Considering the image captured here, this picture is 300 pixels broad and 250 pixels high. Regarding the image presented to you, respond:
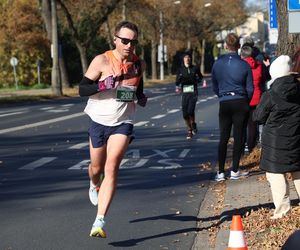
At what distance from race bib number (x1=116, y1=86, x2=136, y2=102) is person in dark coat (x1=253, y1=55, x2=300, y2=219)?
4.00ft

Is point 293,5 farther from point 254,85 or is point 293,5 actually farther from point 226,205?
point 254,85

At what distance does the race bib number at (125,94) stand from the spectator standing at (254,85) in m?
4.77

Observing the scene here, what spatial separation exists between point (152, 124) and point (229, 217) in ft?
39.7

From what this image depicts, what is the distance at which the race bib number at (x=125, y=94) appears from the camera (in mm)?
6203

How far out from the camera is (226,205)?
24.6 ft

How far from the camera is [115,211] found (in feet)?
24.7

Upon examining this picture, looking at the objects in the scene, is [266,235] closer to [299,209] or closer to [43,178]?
[299,209]

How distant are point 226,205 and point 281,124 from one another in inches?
60.8

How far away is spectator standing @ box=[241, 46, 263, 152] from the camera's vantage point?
35.3 ft

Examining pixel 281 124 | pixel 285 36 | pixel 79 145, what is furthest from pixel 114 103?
pixel 79 145

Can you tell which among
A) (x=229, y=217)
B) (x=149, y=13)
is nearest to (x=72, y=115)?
(x=229, y=217)

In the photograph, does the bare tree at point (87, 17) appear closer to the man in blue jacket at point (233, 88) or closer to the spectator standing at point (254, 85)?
the spectator standing at point (254, 85)

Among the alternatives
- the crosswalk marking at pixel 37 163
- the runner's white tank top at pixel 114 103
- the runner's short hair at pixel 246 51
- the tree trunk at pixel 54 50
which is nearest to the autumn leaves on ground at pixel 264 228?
the runner's white tank top at pixel 114 103

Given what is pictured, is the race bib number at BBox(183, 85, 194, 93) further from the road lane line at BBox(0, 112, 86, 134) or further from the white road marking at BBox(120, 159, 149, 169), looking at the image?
the road lane line at BBox(0, 112, 86, 134)
